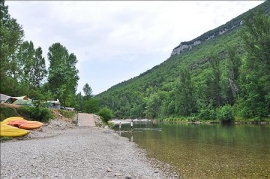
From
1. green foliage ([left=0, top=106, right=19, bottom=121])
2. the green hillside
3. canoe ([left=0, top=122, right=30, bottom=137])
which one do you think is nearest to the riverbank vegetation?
the green hillside

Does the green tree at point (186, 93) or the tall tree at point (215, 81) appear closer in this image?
the tall tree at point (215, 81)

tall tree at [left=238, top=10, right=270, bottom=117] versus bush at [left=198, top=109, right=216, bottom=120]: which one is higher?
tall tree at [left=238, top=10, right=270, bottom=117]

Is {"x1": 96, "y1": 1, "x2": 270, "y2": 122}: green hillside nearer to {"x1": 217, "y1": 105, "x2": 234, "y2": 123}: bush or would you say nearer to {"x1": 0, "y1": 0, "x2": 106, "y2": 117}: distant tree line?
{"x1": 217, "y1": 105, "x2": 234, "y2": 123}: bush

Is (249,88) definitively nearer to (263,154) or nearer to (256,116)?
(256,116)

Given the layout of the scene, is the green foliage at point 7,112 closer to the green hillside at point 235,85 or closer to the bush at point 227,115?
the green hillside at point 235,85

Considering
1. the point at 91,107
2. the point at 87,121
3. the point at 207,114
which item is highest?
the point at 91,107

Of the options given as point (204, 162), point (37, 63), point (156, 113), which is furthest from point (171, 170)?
point (156, 113)

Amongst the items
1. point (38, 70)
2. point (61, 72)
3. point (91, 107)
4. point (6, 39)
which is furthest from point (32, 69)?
point (6, 39)

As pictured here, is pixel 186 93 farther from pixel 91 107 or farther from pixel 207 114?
pixel 91 107

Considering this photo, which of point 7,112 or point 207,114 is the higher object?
point 7,112

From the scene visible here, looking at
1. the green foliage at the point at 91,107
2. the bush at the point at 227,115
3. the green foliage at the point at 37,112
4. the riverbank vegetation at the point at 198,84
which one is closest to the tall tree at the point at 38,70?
the riverbank vegetation at the point at 198,84

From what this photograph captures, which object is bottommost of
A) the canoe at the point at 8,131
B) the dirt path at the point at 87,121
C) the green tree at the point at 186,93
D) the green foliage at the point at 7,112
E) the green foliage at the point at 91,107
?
the dirt path at the point at 87,121

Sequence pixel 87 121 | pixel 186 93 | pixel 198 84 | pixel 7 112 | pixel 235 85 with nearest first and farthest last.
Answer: pixel 7 112 → pixel 87 121 → pixel 235 85 → pixel 186 93 → pixel 198 84

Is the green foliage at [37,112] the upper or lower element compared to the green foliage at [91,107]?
lower
